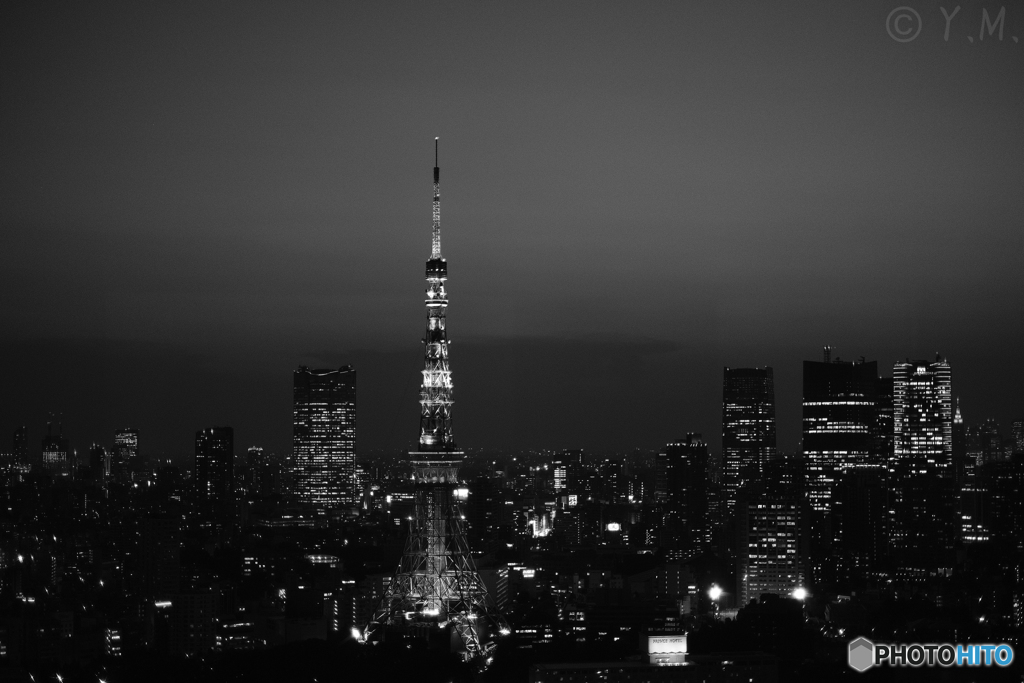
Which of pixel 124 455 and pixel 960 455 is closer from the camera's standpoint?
pixel 124 455

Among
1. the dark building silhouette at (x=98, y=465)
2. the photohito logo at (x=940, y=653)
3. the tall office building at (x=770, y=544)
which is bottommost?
the photohito logo at (x=940, y=653)

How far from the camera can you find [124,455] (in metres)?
16.4

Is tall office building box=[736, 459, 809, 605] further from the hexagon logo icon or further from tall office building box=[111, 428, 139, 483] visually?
the hexagon logo icon

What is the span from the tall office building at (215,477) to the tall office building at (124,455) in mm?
1915

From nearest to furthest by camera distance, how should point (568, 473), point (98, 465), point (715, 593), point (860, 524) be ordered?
point (98, 465) < point (715, 593) < point (860, 524) < point (568, 473)

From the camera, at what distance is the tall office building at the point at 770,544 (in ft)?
69.2

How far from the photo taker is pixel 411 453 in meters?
16.7

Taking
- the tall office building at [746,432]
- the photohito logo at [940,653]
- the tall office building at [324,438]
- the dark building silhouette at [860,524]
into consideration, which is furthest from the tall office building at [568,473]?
the photohito logo at [940,653]

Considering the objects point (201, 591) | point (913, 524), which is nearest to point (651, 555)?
point (913, 524)

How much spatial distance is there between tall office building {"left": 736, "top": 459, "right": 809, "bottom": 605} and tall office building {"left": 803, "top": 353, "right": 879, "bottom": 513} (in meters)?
2.01

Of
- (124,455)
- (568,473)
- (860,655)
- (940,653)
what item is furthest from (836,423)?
(940,653)

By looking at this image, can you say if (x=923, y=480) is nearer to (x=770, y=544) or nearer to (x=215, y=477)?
(x=770, y=544)

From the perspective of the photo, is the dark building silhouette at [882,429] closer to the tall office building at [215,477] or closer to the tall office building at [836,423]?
the tall office building at [836,423]

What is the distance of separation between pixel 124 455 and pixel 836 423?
576 inches
